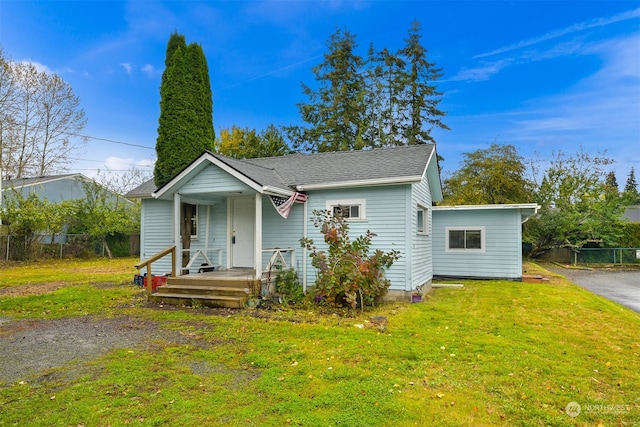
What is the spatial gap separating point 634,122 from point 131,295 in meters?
20.4

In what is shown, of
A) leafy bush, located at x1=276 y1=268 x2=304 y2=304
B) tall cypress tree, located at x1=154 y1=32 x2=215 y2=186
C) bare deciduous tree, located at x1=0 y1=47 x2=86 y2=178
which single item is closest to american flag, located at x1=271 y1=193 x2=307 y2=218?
leafy bush, located at x1=276 y1=268 x2=304 y2=304

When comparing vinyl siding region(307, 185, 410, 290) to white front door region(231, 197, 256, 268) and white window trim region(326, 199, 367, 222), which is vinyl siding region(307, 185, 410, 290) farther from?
white front door region(231, 197, 256, 268)

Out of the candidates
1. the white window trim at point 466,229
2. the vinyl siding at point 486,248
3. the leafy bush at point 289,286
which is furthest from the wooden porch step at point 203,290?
the white window trim at point 466,229

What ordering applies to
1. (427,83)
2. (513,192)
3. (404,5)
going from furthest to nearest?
(427,83), (513,192), (404,5)

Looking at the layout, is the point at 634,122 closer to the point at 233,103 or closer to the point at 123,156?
the point at 233,103

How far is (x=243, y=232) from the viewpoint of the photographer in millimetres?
10406

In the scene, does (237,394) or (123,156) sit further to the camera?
(123,156)

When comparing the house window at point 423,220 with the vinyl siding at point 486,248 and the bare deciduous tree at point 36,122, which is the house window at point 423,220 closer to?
the vinyl siding at point 486,248

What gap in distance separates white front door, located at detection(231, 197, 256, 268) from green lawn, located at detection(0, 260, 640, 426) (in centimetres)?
310

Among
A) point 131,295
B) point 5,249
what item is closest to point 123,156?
point 5,249

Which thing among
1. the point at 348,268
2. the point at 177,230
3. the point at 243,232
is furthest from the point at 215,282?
the point at 348,268

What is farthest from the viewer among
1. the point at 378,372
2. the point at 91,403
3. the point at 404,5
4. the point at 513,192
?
the point at 513,192

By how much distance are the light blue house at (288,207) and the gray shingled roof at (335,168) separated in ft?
0.10

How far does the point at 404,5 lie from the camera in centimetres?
1389
